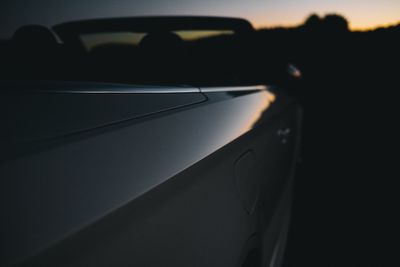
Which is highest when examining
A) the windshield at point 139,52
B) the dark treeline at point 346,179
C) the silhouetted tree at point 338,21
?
the silhouetted tree at point 338,21

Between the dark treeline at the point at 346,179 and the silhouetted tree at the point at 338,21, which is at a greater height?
the silhouetted tree at the point at 338,21

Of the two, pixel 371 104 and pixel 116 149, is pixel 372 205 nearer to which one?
pixel 116 149

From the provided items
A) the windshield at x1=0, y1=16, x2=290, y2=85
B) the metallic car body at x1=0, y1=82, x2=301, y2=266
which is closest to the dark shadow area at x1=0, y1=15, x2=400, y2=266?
the windshield at x1=0, y1=16, x2=290, y2=85

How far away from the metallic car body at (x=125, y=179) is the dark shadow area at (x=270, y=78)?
0.29 m

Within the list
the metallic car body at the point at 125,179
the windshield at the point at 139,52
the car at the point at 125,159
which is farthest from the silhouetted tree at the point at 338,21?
the metallic car body at the point at 125,179

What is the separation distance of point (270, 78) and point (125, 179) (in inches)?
83.9

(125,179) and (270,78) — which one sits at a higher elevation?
(270,78)

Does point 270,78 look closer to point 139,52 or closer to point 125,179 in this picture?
point 139,52

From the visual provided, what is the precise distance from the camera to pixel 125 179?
Answer: 2.22 ft

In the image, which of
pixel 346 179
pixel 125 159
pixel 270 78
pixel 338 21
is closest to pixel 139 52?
pixel 125 159

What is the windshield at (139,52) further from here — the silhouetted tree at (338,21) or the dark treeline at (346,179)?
the silhouetted tree at (338,21)

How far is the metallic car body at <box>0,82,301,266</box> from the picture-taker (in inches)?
21.5

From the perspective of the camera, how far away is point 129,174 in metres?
0.69

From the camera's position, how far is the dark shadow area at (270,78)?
121 centimetres
